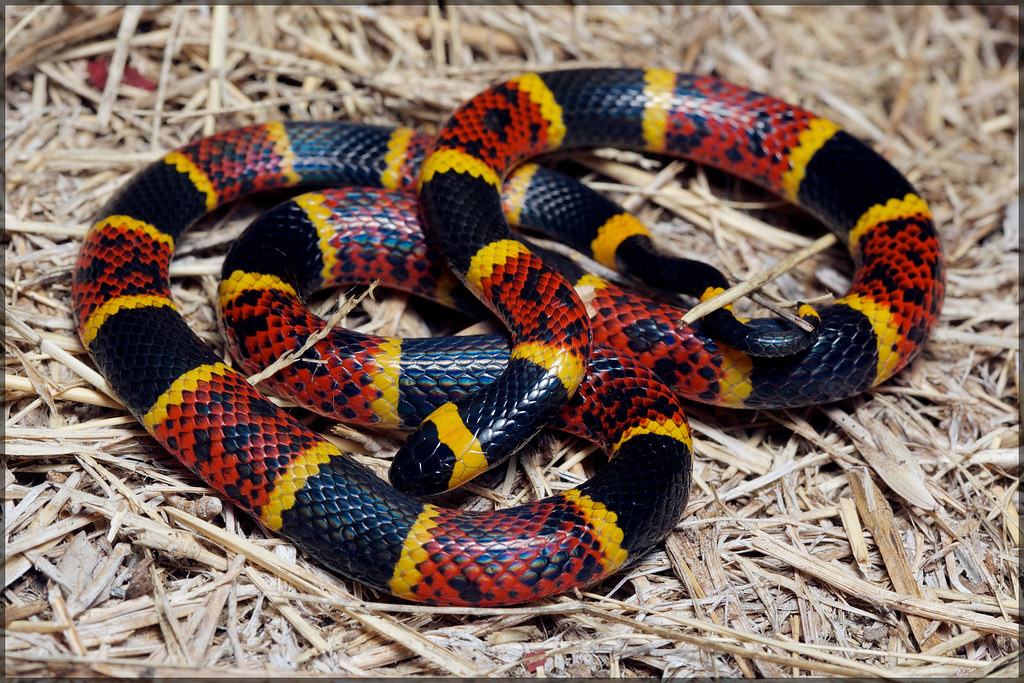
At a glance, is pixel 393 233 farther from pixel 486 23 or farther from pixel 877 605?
pixel 877 605

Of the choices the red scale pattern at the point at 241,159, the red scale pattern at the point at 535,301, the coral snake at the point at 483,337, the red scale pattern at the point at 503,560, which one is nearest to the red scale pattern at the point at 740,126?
the coral snake at the point at 483,337

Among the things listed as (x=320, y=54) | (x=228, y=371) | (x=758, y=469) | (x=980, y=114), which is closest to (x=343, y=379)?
(x=228, y=371)

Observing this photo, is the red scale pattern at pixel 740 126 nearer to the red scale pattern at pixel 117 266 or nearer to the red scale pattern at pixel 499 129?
the red scale pattern at pixel 499 129

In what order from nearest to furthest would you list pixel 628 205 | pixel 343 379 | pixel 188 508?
pixel 188 508 → pixel 343 379 → pixel 628 205

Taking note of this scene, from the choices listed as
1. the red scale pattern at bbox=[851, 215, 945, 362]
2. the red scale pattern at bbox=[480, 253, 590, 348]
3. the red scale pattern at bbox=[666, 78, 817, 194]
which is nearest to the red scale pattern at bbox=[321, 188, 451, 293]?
the red scale pattern at bbox=[480, 253, 590, 348]

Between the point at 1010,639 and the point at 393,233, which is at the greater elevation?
the point at 393,233

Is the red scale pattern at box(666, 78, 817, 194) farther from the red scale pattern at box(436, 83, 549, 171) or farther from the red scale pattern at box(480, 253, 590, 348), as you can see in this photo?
the red scale pattern at box(480, 253, 590, 348)

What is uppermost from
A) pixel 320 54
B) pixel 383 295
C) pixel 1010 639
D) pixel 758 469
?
pixel 320 54
